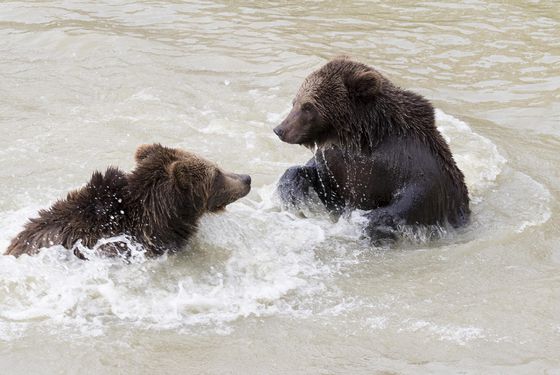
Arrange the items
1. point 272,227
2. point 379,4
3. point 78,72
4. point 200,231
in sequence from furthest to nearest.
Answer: point 379,4 → point 78,72 → point 272,227 → point 200,231

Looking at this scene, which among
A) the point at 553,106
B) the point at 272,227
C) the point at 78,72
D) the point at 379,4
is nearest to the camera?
the point at 272,227

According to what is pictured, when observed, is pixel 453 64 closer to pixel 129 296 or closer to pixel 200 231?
pixel 200 231

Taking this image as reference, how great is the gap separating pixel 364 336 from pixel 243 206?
114 inches

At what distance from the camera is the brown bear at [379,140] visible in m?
8.18

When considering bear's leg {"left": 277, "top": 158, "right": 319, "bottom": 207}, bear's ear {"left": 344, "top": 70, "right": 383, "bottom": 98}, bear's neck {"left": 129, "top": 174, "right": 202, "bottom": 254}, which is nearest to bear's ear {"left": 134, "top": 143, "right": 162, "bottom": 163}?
bear's neck {"left": 129, "top": 174, "right": 202, "bottom": 254}

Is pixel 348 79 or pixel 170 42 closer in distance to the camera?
pixel 348 79

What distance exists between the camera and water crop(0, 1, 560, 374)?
250 inches

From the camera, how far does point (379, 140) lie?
27.2 feet

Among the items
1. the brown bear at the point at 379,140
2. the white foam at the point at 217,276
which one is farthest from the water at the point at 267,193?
the brown bear at the point at 379,140

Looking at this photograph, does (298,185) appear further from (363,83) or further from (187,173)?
(187,173)

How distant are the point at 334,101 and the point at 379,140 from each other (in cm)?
58

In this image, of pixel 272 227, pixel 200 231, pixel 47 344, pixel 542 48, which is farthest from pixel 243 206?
pixel 542 48

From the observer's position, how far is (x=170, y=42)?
46.5 ft

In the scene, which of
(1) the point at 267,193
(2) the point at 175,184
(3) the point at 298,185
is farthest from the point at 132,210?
(1) the point at 267,193
